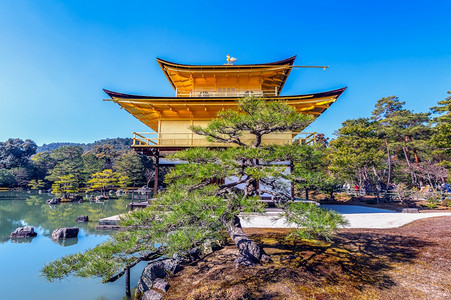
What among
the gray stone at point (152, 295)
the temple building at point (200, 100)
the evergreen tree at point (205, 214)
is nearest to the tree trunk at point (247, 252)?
the evergreen tree at point (205, 214)

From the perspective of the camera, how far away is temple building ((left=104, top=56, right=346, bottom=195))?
921 centimetres

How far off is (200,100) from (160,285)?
25.1 ft

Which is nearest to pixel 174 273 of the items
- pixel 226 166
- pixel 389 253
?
pixel 226 166

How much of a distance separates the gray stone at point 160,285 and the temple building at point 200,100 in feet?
21.0

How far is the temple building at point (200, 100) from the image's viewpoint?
363 inches

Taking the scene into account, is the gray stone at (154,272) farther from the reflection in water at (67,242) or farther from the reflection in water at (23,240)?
the reflection in water at (23,240)

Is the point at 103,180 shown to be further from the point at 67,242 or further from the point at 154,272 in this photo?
the point at 154,272

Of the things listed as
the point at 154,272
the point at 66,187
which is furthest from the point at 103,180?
the point at 154,272

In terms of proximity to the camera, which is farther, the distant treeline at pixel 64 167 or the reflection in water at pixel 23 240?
the distant treeline at pixel 64 167

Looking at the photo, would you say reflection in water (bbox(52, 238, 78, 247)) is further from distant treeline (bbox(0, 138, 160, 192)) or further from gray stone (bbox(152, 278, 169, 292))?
distant treeline (bbox(0, 138, 160, 192))

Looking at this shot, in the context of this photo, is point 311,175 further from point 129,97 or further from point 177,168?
point 129,97

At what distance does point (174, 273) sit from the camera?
3525mm

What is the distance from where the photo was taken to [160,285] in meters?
3.12

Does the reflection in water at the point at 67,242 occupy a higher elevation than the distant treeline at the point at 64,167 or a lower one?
lower
